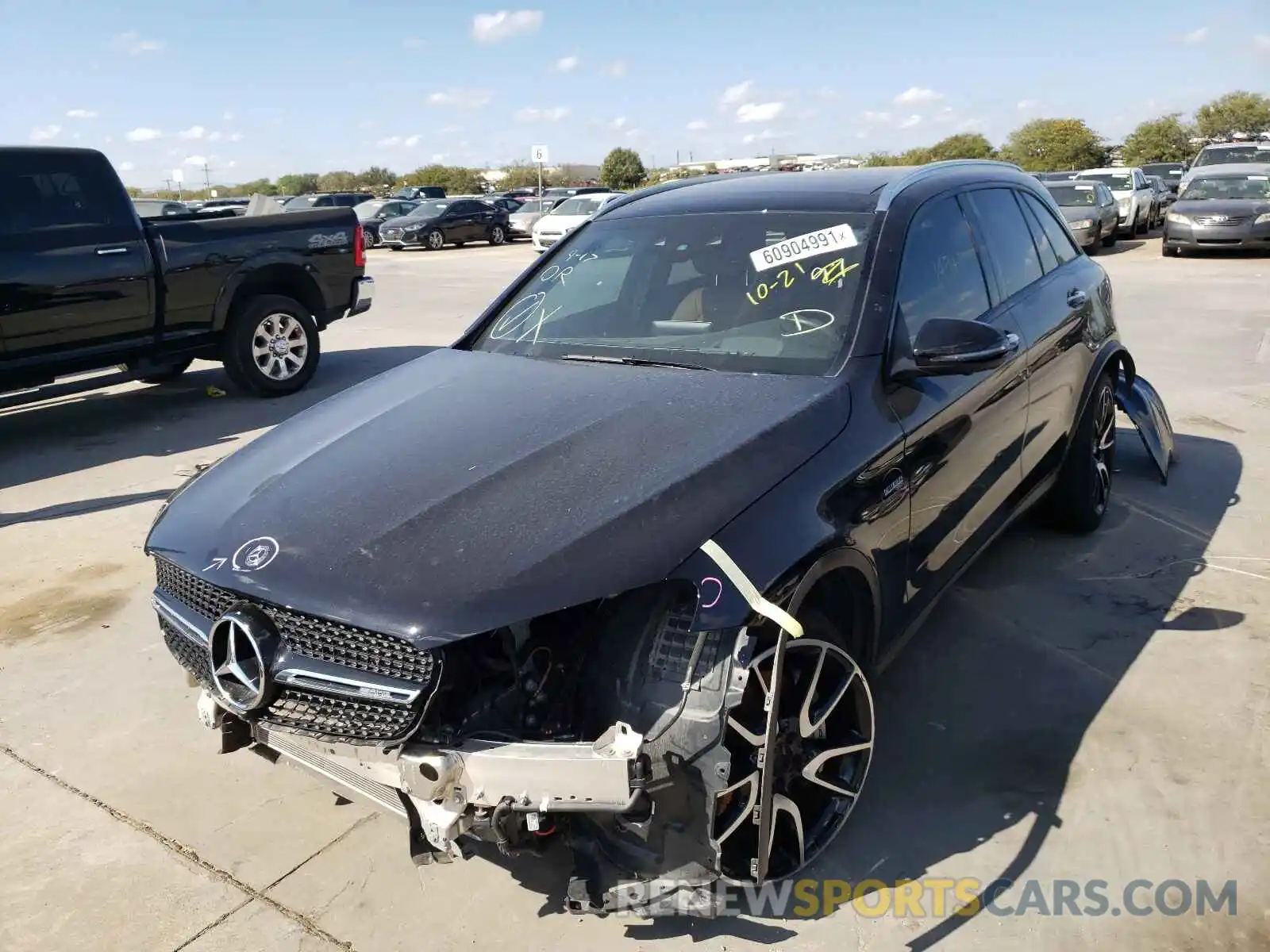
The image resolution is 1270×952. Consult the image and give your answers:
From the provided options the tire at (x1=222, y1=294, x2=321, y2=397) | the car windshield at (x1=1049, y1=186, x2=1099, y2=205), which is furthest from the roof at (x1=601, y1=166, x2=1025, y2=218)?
the car windshield at (x1=1049, y1=186, x2=1099, y2=205)

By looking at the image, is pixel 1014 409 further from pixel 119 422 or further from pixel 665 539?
pixel 119 422

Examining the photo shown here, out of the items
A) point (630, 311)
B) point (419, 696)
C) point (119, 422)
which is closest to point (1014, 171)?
point (630, 311)

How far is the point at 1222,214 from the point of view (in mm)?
17469

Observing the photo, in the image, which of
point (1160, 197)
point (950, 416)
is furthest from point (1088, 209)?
point (950, 416)

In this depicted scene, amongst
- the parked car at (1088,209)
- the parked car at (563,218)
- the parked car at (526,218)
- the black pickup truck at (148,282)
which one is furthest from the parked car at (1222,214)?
the parked car at (526,218)

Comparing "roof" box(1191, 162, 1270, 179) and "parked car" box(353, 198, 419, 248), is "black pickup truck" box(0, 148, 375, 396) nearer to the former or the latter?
"roof" box(1191, 162, 1270, 179)

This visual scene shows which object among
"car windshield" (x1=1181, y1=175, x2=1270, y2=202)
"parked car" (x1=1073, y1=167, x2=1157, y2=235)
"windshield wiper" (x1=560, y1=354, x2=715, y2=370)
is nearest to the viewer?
"windshield wiper" (x1=560, y1=354, x2=715, y2=370)

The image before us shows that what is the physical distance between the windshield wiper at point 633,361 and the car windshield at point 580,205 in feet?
69.1

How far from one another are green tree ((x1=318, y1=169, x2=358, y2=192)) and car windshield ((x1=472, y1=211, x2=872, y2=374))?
257 feet

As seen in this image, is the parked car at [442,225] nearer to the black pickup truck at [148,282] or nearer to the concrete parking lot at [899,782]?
the black pickup truck at [148,282]

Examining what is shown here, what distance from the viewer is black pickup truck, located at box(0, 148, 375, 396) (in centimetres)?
728

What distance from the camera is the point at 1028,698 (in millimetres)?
3652

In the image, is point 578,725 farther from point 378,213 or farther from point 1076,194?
point 378,213

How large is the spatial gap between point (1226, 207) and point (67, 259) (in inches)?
708
